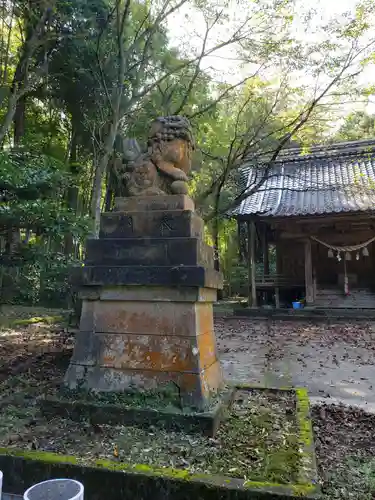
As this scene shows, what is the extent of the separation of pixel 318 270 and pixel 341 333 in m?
5.70

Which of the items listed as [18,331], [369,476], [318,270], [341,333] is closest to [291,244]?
[318,270]

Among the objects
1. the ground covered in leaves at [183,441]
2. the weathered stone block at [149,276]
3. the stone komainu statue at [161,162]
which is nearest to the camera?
the ground covered in leaves at [183,441]

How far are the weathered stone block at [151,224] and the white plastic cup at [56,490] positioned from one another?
7.70 ft

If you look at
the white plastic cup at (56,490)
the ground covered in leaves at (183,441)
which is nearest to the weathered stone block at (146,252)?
the ground covered in leaves at (183,441)

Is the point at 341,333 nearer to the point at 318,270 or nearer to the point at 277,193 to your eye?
the point at 318,270

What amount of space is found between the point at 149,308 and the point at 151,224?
872mm

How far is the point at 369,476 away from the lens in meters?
2.95

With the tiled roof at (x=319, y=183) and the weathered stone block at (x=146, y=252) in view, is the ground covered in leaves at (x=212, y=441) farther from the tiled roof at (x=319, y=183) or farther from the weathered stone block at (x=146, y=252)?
the tiled roof at (x=319, y=183)

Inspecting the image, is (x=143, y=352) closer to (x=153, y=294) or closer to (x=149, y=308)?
(x=149, y=308)

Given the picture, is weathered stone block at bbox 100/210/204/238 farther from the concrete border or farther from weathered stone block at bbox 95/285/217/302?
the concrete border

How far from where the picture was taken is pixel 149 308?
3.78 m

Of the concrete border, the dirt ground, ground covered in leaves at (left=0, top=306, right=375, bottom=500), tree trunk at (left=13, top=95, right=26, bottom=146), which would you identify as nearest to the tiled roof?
the dirt ground

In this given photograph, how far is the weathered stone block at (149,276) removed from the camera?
362cm

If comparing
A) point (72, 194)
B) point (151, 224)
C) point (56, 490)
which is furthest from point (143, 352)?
point (72, 194)
